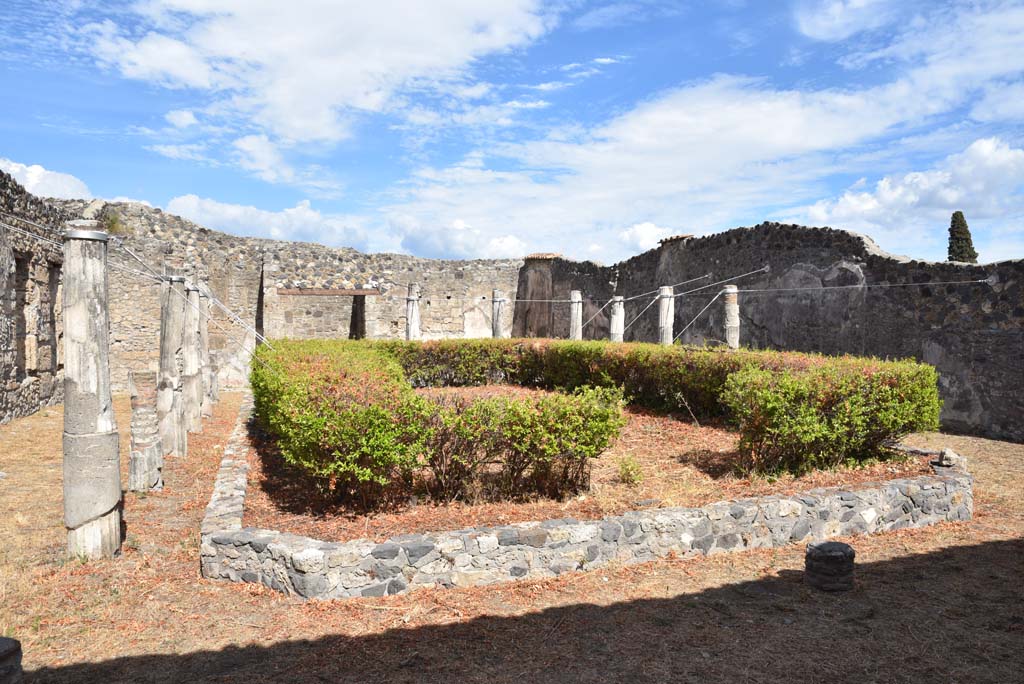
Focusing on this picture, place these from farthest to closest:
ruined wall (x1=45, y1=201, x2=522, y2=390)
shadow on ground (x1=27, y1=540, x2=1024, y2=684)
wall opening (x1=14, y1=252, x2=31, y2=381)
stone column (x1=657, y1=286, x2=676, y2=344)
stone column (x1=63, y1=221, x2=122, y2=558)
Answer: ruined wall (x1=45, y1=201, x2=522, y2=390) → stone column (x1=657, y1=286, x2=676, y2=344) → wall opening (x1=14, y1=252, x2=31, y2=381) → stone column (x1=63, y1=221, x2=122, y2=558) → shadow on ground (x1=27, y1=540, x2=1024, y2=684)

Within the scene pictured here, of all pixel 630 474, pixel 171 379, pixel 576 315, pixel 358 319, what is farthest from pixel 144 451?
pixel 358 319

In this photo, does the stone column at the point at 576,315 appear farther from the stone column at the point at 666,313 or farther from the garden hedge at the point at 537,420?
the garden hedge at the point at 537,420

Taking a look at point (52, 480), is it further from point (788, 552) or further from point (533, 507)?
point (788, 552)

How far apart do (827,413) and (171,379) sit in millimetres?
8230

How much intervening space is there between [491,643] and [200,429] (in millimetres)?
8745

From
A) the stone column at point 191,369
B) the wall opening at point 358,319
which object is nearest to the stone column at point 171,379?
the stone column at point 191,369

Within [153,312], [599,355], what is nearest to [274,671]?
[599,355]

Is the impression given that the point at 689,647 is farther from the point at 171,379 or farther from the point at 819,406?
the point at 171,379

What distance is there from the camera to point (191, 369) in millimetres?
10898

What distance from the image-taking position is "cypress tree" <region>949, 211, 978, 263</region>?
23047 millimetres

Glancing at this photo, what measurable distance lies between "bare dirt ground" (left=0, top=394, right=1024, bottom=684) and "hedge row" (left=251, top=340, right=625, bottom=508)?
1250 millimetres

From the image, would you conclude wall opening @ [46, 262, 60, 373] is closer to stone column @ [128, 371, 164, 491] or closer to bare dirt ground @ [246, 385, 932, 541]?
bare dirt ground @ [246, 385, 932, 541]

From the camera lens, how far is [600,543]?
210 inches

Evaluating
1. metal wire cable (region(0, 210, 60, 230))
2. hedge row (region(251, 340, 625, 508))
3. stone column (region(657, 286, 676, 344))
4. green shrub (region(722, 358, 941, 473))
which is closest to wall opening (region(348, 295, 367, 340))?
metal wire cable (region(0, 210, 60, 230))
